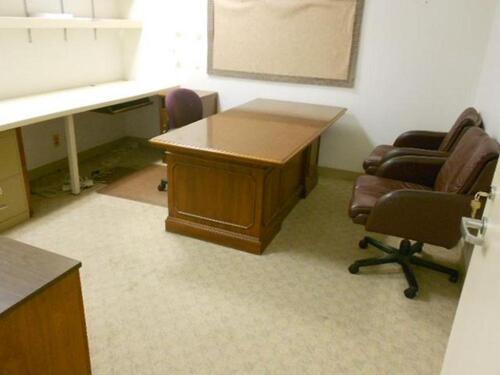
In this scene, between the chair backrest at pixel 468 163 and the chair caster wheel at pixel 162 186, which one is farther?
the chair caster wheel at pixel 162 186

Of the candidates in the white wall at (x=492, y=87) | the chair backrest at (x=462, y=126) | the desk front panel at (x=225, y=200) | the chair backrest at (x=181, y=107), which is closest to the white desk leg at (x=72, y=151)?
the chair backrest at (x=181, y=107)

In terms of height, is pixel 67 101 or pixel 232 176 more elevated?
pixel 67 101

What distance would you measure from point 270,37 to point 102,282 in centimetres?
273

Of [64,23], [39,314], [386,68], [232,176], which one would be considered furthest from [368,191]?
[64,23]

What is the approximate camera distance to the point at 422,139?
134 inches

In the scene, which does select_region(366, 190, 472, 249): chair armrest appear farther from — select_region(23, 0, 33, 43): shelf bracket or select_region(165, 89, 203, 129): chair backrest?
select_region(23, 0, 33, 43): shelf bracket

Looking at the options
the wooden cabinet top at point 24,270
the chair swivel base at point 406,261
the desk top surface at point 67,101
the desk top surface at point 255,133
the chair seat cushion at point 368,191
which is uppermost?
the desk top surface at point 67,101

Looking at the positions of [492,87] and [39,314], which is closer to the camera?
[39,314]

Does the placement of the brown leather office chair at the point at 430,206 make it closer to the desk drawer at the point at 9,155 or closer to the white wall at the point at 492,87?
the white wall at the point at 492,87

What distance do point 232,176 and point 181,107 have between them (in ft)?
3.86

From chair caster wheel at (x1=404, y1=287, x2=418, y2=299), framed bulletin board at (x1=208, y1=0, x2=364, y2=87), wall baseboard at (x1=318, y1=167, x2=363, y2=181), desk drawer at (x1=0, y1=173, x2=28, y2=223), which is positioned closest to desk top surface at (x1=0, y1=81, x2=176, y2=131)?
desk drawer at (x1=0, y1=173, x2=28, y2=223)

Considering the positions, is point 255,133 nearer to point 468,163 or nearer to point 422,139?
point 468,163

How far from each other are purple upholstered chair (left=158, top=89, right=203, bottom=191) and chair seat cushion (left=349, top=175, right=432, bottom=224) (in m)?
1.62

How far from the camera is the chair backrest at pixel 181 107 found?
11.4 ft
